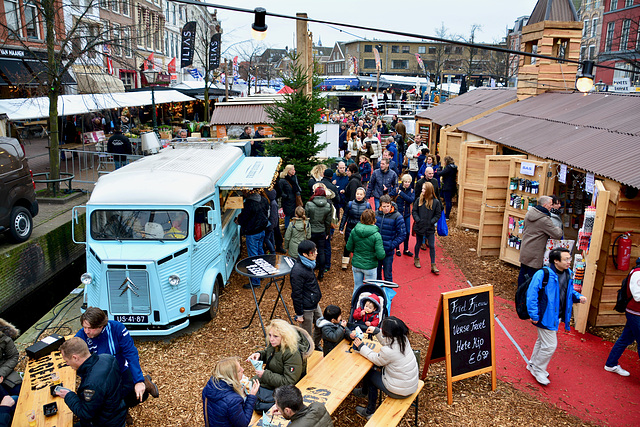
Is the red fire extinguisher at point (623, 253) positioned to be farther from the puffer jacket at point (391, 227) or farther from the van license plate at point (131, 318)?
the van license plate at point (131, 318)

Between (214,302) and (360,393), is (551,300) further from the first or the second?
(214,302)

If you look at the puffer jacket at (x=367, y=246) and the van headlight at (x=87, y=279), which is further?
the puffer jacket at (x=367, y=246)

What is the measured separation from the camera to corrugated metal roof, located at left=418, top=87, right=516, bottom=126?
57.8 ft

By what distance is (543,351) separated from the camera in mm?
6297

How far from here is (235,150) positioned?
11.3 meters

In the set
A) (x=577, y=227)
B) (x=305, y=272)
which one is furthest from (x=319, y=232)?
(x=577, y=227)

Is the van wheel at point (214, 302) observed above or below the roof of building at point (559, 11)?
below

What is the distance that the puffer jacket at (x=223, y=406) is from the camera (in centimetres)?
402

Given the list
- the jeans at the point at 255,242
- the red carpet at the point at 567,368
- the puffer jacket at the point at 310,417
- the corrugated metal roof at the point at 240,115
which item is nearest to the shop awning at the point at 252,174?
the jeans at the point at 255,242

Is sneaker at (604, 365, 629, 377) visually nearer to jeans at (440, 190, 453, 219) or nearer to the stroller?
the stroller

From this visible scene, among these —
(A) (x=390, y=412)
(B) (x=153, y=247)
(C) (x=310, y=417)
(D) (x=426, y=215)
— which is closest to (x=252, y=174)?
(B) (x=153, y=247)

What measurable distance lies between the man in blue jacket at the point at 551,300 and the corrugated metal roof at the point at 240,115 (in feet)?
42.4

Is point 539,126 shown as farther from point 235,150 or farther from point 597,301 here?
point 235,150

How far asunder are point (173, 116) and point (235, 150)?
23.4m
